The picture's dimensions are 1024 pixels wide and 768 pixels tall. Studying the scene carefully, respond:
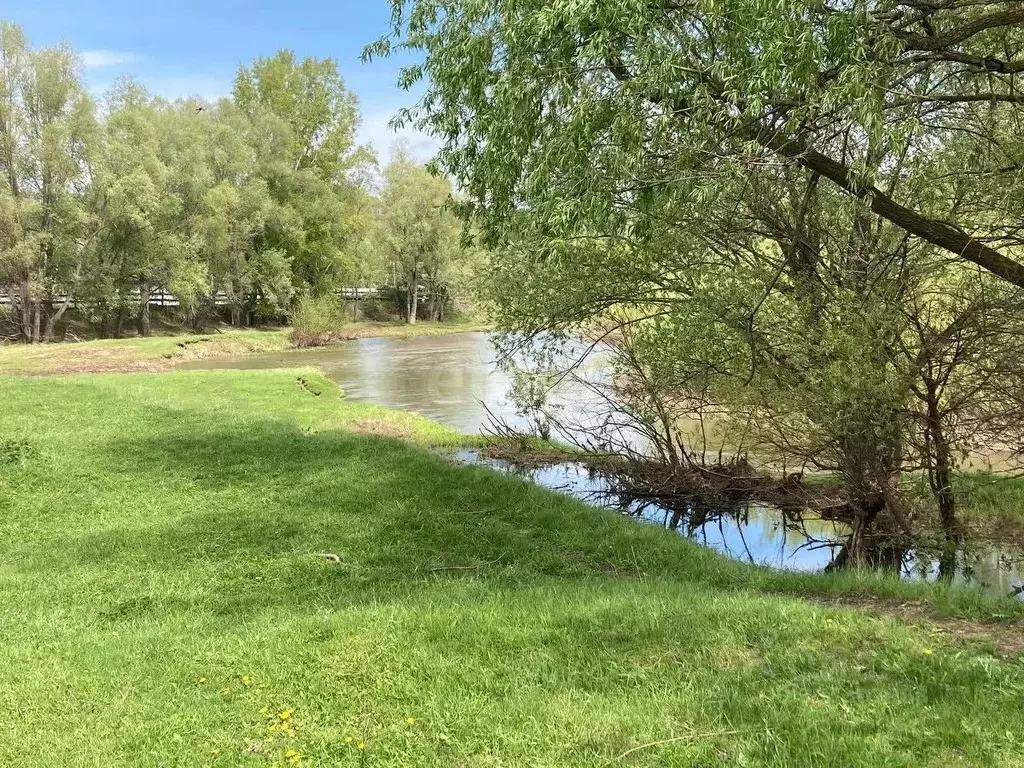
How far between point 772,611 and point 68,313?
47.3m

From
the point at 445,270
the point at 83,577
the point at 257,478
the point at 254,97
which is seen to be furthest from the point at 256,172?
the point at 83,577

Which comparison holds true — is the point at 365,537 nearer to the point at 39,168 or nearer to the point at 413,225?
the point at 39,168

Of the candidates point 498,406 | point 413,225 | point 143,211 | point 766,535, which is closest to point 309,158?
point 413,225

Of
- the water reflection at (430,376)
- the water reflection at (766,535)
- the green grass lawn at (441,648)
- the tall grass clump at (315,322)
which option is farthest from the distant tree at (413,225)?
the green grass lawn at (441,648)

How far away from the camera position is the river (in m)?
9.98

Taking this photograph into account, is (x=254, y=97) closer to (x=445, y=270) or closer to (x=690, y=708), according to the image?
(x=445, y=270)

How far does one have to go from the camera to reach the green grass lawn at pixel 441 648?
3.62m

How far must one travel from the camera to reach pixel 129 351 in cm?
3353

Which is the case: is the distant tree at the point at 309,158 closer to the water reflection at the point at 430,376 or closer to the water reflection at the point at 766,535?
the water reflection at the point at 430,376

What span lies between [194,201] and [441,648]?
43.8 meters

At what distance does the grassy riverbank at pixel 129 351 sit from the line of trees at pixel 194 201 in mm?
3234

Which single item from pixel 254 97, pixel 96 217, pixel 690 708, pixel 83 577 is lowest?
pixel 83 577

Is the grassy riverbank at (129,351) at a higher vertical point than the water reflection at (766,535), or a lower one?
higher

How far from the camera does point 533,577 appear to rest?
7414mm
